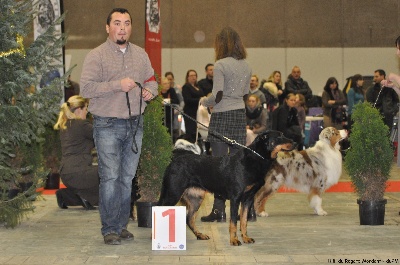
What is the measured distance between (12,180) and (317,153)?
138 inches

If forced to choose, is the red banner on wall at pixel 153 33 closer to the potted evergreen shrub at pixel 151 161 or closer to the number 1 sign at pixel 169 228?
the potted evergreen shrub at pixel 151 161

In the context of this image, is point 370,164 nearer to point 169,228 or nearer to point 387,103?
point 169,228

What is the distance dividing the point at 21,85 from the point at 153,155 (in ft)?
→ 5.06

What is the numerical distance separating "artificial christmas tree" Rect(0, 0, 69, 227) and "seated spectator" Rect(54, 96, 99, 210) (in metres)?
1.55

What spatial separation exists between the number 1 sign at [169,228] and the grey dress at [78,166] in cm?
289

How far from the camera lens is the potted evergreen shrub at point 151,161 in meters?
8.23

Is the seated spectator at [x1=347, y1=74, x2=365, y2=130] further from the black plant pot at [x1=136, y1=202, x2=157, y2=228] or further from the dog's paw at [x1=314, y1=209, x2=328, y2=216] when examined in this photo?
the black plant pot at [x1=136, y1=202, x2=157, y2=228]

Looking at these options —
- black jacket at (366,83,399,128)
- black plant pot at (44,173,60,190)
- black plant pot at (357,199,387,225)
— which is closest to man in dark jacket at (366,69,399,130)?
black jacket at (366,83,399,128)

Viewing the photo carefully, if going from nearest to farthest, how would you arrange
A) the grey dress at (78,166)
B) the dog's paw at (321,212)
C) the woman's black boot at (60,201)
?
1. the dog's paw at (321,212)
2. the grey dress at (78,166)
3. the woman's black boot at (60,201)

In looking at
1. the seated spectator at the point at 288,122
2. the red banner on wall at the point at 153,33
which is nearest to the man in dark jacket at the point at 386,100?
the seated spectator at the point at 288,122

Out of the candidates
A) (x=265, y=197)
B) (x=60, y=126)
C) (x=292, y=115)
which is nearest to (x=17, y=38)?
(x=60, y=126)

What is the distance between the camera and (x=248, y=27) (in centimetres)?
2250

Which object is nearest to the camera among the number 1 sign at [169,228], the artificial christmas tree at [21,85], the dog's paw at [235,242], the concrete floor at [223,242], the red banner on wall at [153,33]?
the concrete floor at [223,242]

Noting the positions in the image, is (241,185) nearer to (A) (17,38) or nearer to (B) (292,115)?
(A) (17,38)
